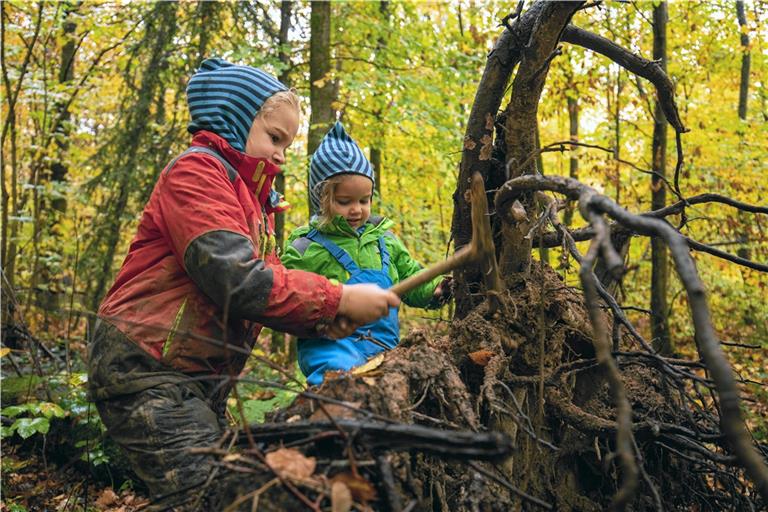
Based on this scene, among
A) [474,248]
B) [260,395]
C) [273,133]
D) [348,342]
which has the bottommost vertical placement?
[260,395]

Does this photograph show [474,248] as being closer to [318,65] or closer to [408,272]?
[408,272]

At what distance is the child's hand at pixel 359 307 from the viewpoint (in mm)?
2072

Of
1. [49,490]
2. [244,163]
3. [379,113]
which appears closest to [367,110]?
[379,113]

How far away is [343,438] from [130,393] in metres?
1.08

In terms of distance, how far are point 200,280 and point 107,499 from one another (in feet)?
10.4

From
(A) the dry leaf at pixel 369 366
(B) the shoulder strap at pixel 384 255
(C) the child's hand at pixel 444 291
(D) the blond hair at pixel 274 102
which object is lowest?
(A) the dry leaf at pixel 369 366

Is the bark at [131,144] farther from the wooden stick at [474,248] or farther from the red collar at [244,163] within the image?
the wooden stick at [474,248]

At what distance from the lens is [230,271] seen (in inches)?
77.6

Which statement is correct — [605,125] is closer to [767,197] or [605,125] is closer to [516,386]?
[767,197]

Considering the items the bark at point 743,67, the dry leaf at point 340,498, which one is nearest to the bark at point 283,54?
the bark at point 743,67

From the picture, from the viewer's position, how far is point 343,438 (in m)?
1.42

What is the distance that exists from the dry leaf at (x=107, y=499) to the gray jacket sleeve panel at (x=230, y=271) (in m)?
3.09

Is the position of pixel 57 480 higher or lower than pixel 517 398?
lower

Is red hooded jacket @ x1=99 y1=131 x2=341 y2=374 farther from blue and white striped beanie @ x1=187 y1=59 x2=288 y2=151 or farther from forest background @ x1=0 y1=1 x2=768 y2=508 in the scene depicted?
forest background @ x1=0 y1=1 x2=768 y2=508
